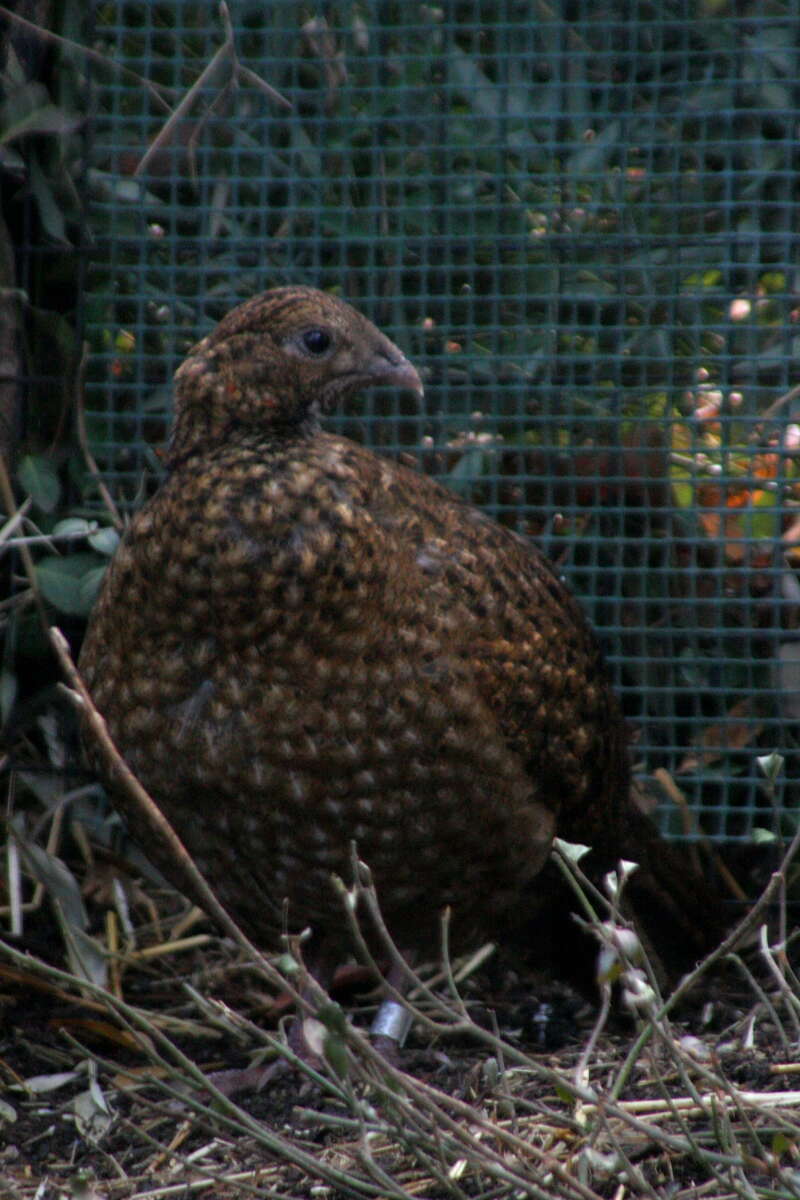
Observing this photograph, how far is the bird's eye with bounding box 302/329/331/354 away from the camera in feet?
9.64

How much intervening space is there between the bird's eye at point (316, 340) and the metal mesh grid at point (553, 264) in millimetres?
815

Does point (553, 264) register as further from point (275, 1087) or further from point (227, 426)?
point (275, 1087)

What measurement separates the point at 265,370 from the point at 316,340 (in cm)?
12

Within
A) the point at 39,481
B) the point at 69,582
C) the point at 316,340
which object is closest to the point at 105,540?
the point at 69,582

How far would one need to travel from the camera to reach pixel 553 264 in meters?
3.75

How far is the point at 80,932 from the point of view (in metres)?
3.24

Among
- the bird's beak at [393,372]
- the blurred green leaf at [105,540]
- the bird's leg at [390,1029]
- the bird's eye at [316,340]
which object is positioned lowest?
the bird's leg at [390,1029]

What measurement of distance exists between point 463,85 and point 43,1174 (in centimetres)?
258

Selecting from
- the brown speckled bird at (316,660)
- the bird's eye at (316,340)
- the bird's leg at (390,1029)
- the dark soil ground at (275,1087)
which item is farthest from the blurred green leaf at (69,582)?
the bird's leg at (390,1029)

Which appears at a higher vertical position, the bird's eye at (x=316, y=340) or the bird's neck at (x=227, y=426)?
the bird's eye at (x=316, y=340)

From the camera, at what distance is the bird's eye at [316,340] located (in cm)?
294

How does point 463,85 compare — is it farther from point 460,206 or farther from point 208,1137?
point 208,1137

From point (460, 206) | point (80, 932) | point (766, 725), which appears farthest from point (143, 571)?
point (766, 725)

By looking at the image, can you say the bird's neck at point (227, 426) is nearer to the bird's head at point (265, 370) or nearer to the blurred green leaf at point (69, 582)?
the bird's head at point (265, 370)
